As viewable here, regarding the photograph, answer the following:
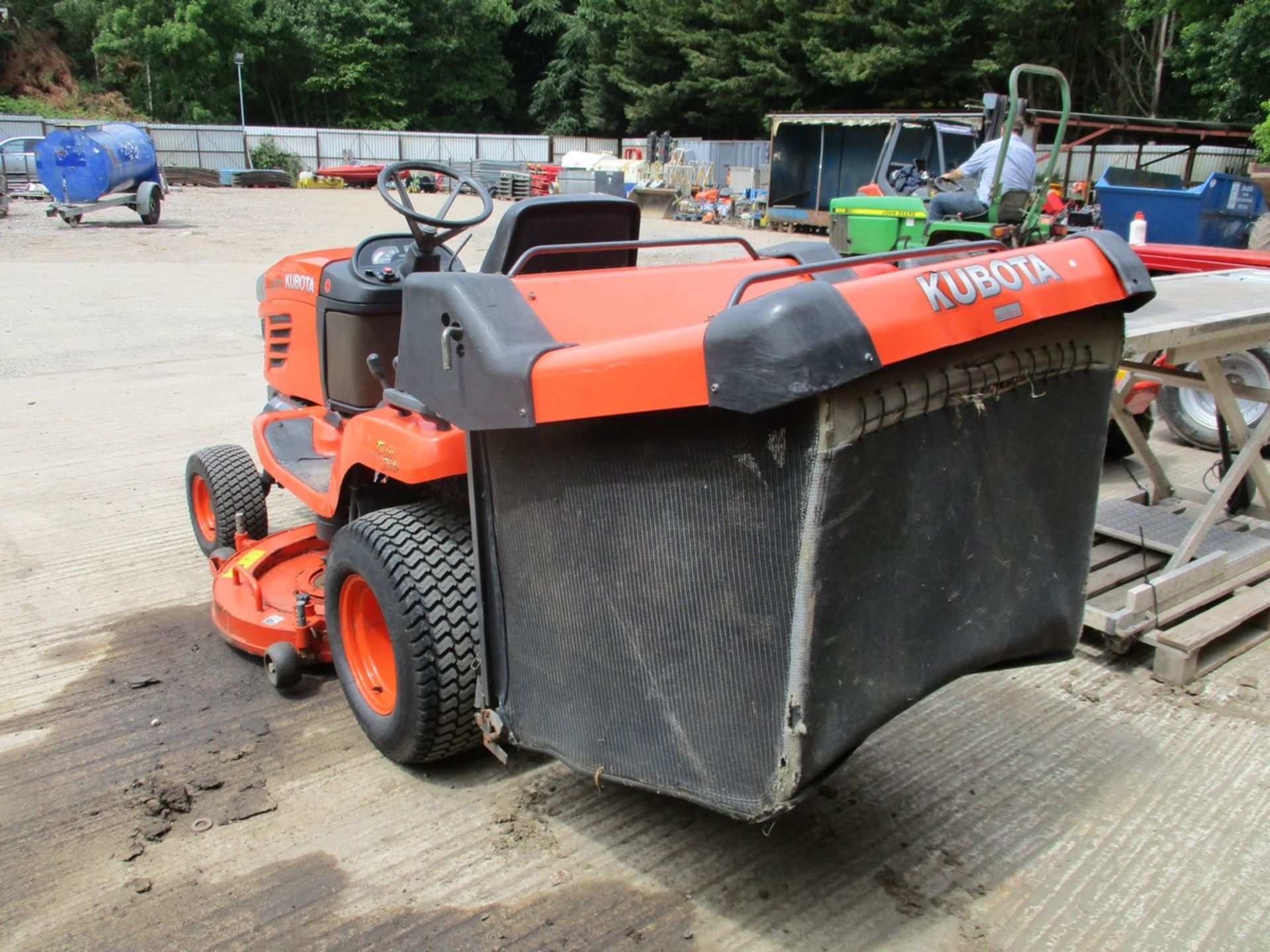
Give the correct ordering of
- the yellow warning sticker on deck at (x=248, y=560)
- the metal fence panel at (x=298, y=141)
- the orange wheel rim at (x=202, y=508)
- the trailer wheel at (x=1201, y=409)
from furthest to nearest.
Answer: the metal fence panel at (x=298, y=141)
the trailer wheel at (x=1201, y=409)
the orange wheel rim at (x=202, y=508)
the yellow warning sticker on deck at (x=248, y=560)

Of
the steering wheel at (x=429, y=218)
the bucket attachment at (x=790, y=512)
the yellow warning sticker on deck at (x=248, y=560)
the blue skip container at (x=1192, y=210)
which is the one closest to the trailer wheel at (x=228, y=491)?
the yellow warning sticker on deck at (x=248, y=560)

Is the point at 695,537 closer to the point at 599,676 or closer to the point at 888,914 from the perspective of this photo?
the point at 599,676

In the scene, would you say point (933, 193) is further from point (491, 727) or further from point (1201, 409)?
point (491, 727)

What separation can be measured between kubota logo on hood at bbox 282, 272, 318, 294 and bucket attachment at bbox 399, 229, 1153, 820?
5.73ft

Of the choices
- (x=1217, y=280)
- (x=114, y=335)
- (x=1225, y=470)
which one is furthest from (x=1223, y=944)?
(x=114, y=335)

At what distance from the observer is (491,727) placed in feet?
8.09

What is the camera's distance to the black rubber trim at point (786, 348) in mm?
1666

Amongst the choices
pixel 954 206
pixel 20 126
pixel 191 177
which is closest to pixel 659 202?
pixel 191 177

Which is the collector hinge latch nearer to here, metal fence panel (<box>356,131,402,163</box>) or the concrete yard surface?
the concrete yard surface

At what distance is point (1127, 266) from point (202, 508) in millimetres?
3574

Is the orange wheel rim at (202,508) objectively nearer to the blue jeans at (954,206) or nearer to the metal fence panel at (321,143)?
the blue jeans at (954,206)

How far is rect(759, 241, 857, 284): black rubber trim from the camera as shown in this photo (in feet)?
10.1

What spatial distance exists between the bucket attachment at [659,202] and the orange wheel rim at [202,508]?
2094 centimetres

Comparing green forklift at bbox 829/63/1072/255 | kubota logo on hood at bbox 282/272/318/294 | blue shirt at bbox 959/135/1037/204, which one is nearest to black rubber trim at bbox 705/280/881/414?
kubota logo on hood at bbox 282/272/318/294
